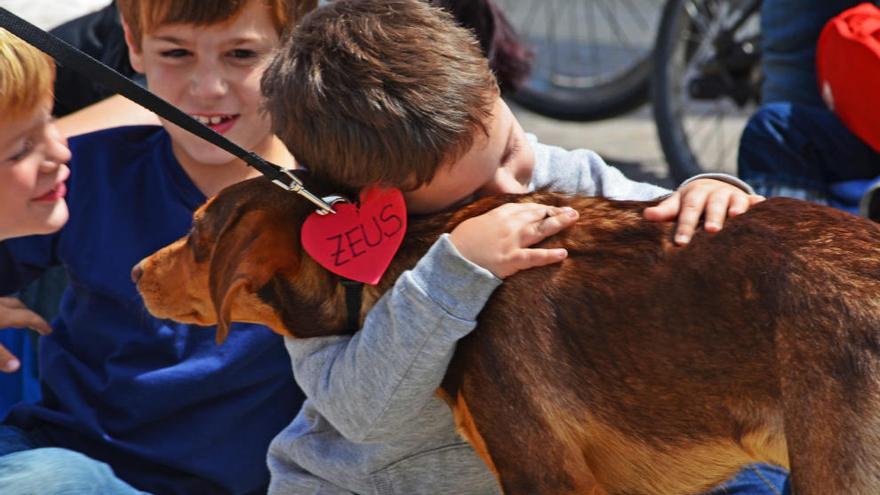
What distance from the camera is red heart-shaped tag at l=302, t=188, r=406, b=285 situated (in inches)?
80.0

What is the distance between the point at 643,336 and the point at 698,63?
12.5 ft

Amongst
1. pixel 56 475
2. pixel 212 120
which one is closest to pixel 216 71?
pixel 212 120

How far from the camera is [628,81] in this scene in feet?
19.9

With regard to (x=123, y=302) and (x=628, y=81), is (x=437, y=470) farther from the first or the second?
(x=628, y=81)

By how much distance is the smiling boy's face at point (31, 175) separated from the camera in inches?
96.8

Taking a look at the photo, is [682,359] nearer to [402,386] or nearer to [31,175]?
[402,386]

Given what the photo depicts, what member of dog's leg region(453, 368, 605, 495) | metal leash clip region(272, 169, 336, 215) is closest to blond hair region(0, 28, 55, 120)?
metal leash clip region(272, 169, 336, 215)

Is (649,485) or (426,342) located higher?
(426,342)

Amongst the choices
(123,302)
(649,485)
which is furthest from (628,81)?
(649,485)

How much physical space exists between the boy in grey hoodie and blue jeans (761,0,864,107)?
1.72m

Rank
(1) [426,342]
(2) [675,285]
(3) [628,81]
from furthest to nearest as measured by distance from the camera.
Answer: (3) [628,81] < (1) [426,342] < (2) [675,285]

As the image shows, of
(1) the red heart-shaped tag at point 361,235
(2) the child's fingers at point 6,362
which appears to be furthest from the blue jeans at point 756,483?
(2) the child's fingers at point 6,362

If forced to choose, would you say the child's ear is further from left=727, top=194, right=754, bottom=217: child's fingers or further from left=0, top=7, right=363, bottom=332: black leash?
left=727, top=194, right=754, bottom=217: child's fingers

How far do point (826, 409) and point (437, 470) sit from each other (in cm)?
83
